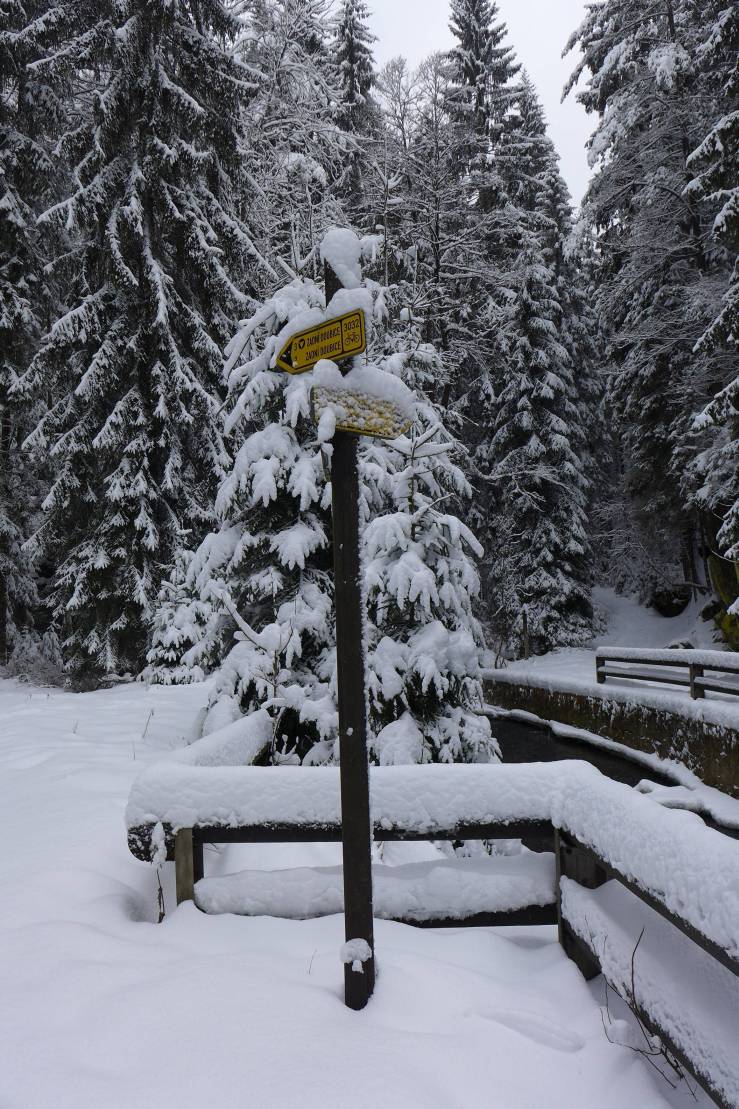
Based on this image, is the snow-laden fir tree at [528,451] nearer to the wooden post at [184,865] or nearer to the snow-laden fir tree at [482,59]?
the snow-laden fir tree at [482,59]

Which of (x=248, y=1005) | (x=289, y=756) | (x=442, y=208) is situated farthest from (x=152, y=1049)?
(x=442, y=208)

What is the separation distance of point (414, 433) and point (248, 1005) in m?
5.19

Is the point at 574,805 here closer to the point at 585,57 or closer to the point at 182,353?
the point at 182,353

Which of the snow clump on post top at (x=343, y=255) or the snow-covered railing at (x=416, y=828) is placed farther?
the snow-covered railing at (x=416, y=828)

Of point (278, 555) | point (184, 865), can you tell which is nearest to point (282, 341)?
point (278, 555)

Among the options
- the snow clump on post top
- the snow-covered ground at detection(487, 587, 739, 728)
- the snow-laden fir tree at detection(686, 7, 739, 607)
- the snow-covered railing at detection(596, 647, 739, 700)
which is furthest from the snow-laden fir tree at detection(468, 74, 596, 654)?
the snow clump on post top

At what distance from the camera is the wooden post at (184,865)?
319 centimetres

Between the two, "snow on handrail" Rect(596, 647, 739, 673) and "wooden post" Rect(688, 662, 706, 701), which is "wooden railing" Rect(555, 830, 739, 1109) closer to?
"snow on handrail" Rect(596, 647, 739, 673)

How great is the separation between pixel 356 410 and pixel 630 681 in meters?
13.5

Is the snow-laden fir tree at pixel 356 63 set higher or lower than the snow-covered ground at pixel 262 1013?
higher

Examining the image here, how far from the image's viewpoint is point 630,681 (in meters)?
14.4

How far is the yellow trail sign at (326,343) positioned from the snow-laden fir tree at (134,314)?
1001 cm

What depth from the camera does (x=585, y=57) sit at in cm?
1912

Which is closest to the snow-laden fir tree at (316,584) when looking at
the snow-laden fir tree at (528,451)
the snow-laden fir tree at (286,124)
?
the snow-laden fir tree at (286,124)
